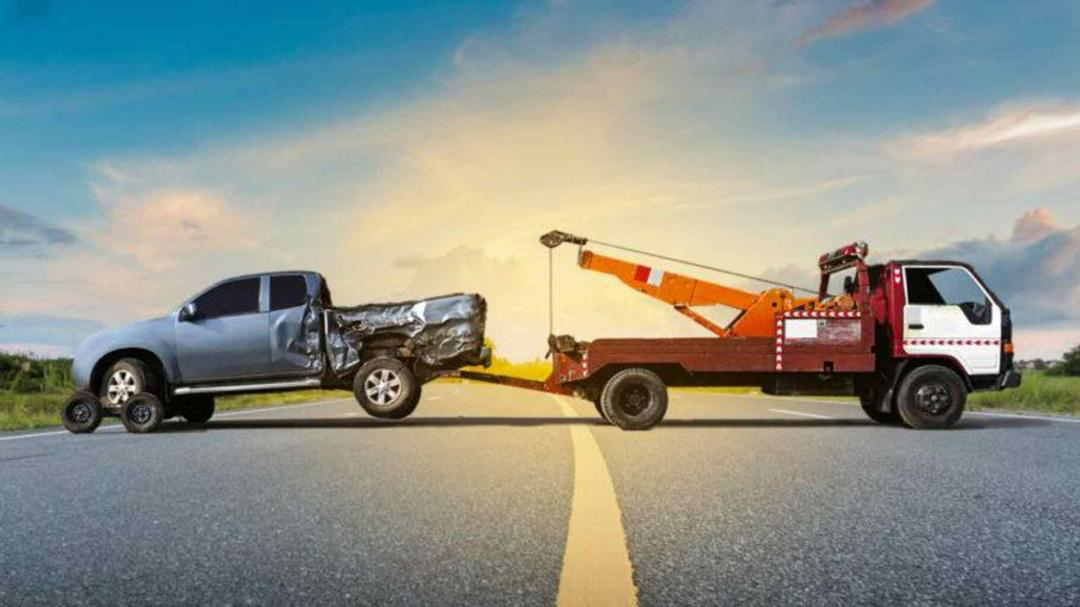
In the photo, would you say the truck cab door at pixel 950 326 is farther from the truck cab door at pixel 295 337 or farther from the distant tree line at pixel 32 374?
the distant tree line at pixel 32 374

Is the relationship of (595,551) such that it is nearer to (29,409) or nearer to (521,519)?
(521,519)

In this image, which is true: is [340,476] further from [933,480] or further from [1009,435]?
[1009,435]

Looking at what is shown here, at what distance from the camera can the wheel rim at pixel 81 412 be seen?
38.5ft

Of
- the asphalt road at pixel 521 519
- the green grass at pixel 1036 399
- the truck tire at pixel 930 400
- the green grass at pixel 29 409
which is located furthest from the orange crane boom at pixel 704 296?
the green grass at pixel 29 409

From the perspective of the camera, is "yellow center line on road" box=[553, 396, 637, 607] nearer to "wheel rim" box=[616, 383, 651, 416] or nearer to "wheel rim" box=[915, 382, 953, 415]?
"wheel rim" box=[616, 383, 651, 416]

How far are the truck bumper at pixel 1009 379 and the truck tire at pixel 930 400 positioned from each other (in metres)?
0.66

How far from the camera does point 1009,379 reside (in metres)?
12.3

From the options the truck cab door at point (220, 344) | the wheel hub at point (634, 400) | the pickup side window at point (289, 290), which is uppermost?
the pickup side window at point (289, 290)

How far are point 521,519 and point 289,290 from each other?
8.39 meters

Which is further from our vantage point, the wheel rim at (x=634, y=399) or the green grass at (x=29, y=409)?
Answer: the green grass at (x=29, y=409)

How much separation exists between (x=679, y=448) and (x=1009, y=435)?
408cm

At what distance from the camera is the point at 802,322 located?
12070 millimetres

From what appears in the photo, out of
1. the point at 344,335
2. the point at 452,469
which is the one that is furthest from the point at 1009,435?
the point at 344,335

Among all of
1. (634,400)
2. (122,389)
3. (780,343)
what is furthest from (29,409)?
(780,343)
